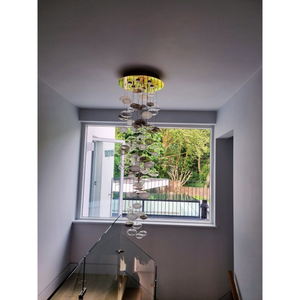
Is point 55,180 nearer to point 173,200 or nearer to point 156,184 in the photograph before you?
point 156,184

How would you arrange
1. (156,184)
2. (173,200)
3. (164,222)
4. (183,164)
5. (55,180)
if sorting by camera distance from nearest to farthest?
1. (55,180)
2. (164,222)
3. (173,200)
4. (156,184)
5. (183,164)

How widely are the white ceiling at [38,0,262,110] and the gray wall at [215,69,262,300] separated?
210 millimetres

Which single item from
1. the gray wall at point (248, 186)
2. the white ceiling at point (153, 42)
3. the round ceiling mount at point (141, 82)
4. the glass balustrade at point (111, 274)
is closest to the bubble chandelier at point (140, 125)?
the round ceiling mount at point (141, 82)

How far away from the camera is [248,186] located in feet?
6.61

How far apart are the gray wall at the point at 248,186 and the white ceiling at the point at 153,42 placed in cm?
21

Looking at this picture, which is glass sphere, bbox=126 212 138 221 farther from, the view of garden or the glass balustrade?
the view of garden

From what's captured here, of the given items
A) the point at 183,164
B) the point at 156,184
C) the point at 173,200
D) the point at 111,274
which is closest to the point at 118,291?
the point at 111,274

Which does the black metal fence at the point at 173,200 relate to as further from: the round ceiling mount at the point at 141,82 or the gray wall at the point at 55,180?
the round ceiling mount at the point at 141,82

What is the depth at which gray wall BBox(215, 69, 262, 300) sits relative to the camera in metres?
1.79

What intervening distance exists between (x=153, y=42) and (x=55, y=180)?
6.93 ft

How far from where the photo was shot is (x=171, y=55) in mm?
1636
